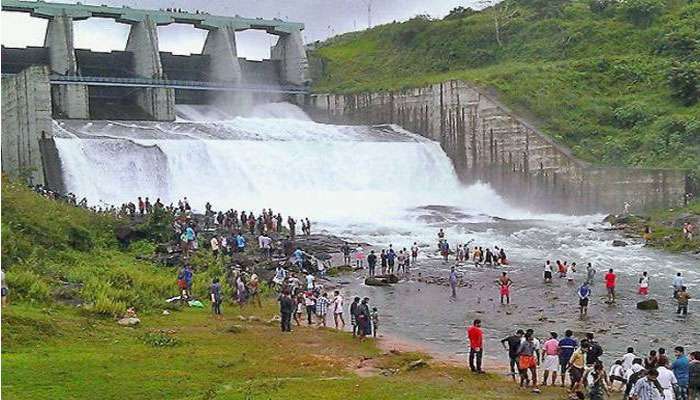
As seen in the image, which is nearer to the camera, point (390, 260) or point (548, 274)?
point (548, 274)

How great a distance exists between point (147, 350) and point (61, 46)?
3808 centimetres

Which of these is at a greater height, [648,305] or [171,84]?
[171,84]

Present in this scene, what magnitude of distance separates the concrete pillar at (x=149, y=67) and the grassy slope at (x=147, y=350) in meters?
27.6

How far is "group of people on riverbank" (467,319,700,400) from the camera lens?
33.0ft

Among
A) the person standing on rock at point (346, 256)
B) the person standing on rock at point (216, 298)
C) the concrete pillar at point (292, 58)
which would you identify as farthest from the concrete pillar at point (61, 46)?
the person standing on rock at point (216, 298)

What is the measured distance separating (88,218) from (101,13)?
1126 inches

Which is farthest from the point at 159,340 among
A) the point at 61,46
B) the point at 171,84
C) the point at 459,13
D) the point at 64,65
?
the point at 459,13

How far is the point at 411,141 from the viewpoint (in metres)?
48.3

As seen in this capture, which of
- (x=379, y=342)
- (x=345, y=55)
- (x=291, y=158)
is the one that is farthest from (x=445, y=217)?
(x=345, y=55)

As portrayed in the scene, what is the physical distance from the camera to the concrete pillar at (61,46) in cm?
4588

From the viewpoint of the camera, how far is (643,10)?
5306 cm

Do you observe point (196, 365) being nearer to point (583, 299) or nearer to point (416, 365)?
point (416, 365)

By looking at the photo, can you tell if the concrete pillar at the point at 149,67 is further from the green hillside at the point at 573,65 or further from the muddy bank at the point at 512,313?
the muddy bank at the point at 512,313

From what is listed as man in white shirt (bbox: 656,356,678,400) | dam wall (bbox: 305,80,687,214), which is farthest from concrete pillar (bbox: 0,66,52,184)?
man in white shirt (bbox: 656,356,678,400)
